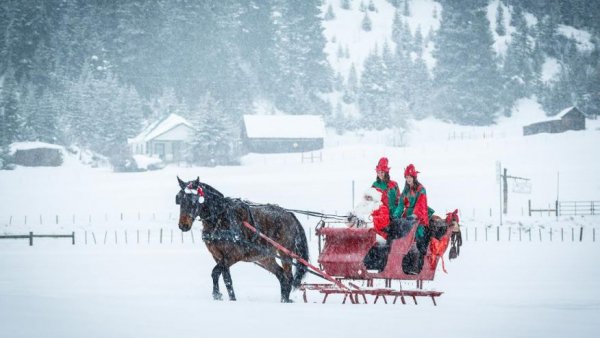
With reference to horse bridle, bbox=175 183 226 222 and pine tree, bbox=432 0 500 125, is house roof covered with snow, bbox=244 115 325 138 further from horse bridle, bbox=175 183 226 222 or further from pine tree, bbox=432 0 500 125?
horse bridle, bbox=175 183 226 222

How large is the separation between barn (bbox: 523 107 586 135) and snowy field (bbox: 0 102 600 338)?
645 centimetres

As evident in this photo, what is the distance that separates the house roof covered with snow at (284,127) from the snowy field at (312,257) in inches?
445

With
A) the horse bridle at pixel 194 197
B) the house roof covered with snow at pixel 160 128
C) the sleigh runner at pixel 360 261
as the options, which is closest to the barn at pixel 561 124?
the house roof covered with snow at pixel 160 128

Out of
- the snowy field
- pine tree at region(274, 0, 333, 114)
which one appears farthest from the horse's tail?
pine tree at region(274, 0, 333, 114)

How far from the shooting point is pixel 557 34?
464 ft

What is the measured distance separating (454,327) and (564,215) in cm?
3259

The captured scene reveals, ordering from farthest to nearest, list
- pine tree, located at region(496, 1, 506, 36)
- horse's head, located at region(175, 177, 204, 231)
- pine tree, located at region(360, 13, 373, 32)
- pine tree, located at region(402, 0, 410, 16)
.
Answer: pine tree, located at region(402, 0, 410, 16) → pine tree, located at region(360, 13, 373, 32) → pine tree, located at region(496, 1, 506, 36) → horse's head, located at region(175, 177, 204, 231)

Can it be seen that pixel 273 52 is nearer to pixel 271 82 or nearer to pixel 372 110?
pixel 271 82

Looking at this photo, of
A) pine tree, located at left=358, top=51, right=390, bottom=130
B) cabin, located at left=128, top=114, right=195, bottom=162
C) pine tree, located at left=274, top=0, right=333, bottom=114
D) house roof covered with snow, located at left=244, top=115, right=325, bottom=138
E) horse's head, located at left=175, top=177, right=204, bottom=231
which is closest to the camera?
horse's head, located at left=175, top=177, right=204, bottom=231

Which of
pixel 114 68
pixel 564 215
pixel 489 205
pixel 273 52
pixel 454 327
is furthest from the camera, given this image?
pixel 273 52

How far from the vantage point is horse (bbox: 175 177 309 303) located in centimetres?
1244

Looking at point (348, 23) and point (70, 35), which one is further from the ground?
point (348, 23)

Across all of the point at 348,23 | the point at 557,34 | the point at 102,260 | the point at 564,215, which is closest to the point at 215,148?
the point at 564,215

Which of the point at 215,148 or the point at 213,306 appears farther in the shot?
the point at 215,148
